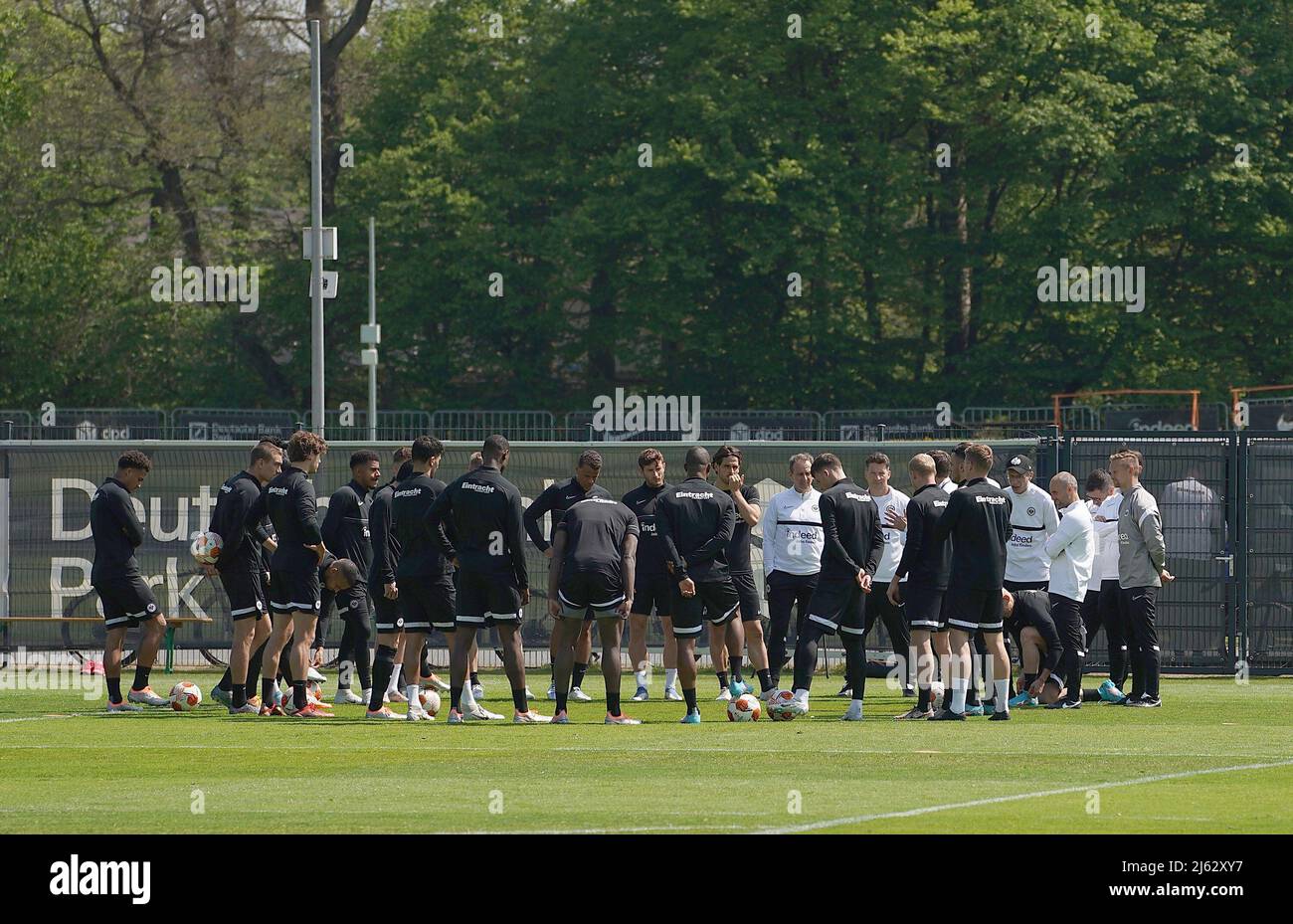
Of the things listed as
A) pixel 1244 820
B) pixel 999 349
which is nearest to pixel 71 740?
pixel 1244 820

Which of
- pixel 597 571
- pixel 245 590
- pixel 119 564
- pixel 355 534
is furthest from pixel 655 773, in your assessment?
pixel 119 564

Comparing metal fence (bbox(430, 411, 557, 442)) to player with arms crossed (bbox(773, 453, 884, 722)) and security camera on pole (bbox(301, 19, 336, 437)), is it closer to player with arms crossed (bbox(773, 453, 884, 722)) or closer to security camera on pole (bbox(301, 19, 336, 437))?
security camera on pole (bbox(301, 19, 336, 437))

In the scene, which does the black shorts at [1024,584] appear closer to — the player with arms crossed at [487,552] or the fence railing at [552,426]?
the player with arms crossed at [487,552]

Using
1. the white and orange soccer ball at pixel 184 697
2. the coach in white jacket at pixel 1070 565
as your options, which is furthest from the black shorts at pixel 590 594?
the coach in white jacket at pixel 1070 565

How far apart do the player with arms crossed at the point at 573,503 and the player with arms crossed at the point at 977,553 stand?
274cm

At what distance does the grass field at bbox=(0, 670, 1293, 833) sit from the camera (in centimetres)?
1014

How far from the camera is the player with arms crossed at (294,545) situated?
15828mm

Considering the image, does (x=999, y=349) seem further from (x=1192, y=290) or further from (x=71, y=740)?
(x=71, y=740)

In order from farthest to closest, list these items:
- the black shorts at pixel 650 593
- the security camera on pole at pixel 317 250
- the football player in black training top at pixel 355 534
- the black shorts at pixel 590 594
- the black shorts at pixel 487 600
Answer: the security camera on pole at pixel 317 250
the black shorts at pixel 650 593
the football player in black training top at pixel 355 534
the black shorts at pixel 487 600
the black shorts at pixel 590 594

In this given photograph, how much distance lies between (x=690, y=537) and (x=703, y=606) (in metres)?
1.27

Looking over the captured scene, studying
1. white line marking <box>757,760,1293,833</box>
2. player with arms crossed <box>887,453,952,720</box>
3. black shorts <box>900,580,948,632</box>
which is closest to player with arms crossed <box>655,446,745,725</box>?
player with arms crossed <box>887,453,952,720</box>

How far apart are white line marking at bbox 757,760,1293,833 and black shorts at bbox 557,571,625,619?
4.59 metres

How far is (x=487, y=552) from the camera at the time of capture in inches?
603
